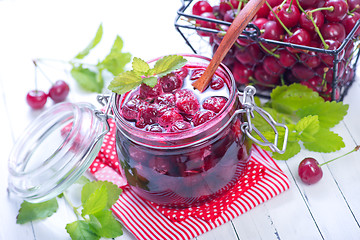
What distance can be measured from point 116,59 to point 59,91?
195 millimetres

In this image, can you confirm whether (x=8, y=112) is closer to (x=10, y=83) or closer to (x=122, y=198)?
(x=10, y=83)

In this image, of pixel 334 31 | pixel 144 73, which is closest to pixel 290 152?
pixel 334 31

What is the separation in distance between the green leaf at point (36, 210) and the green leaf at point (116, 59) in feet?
1.53

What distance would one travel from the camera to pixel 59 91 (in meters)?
1.48

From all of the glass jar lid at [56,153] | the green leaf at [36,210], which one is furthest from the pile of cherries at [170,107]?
the green leaf at [36,210]

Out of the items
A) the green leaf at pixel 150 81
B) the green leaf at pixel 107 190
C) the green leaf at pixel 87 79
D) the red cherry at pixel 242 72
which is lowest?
the green leaf at pixel 107 190

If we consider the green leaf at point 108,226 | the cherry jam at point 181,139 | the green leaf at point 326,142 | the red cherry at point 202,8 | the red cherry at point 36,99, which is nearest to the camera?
the cherry jam at point 181,139

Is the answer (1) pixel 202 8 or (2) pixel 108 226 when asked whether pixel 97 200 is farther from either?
(1) pixel 202 8

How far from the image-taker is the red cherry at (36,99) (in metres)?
1.46

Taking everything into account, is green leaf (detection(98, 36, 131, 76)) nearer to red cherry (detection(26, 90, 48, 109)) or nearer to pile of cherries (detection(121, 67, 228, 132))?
red cherry (detection(26, 90, 48, 109))

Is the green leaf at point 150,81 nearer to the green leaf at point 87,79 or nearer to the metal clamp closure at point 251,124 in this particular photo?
the metal clamp closure at point 251,124

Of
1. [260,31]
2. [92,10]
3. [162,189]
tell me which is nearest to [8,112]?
[92,10]

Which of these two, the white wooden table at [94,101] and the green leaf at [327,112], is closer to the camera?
the white wooden table at [94,101]

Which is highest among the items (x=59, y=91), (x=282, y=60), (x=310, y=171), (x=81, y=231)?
(x=59, y=91)
